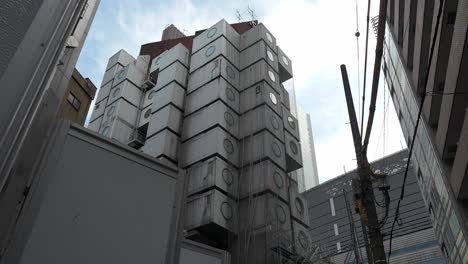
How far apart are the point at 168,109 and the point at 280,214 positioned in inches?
427

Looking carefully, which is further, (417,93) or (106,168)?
(417,93)

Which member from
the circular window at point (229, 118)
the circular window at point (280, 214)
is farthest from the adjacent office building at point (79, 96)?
the circular window at point (280, 214)

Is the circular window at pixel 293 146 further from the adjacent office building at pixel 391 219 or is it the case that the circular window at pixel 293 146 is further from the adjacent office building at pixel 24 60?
the adjacent office building at pixel 24 60

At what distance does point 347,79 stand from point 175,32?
44.2 m

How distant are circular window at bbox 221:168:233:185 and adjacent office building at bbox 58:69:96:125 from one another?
10.5 metres

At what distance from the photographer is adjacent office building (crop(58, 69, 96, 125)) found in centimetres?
2564

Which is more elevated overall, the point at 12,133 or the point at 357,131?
the point at 357,131

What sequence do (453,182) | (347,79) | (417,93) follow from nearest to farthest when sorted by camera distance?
(347,79)
(453,182)
(417,93)

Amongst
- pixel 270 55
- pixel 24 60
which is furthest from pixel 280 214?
pixel 24 60

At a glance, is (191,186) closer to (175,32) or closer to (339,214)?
(175,32)

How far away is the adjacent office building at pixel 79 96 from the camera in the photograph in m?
25.6

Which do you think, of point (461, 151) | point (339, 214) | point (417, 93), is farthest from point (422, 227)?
point (461, 151)

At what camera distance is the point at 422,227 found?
5609 centimetres

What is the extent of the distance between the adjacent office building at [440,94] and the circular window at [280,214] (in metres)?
7.92
